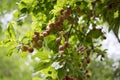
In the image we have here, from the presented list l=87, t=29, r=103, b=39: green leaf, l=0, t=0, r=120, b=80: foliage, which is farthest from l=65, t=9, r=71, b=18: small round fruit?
l=87, t=29, r=103, b=39: green leaf

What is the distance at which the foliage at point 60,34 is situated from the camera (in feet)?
4.56

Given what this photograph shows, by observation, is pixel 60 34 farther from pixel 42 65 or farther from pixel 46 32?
pixel 42 65

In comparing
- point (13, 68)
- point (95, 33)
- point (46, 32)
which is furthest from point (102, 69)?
point (46, 32)

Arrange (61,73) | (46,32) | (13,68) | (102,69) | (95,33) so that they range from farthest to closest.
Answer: (13,68)
(102,69)
(95,33)
(46,32)
(61,73)

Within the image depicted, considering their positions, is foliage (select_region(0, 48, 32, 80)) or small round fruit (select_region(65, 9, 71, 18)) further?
foliage (select_region(0, 48, 32, 80))

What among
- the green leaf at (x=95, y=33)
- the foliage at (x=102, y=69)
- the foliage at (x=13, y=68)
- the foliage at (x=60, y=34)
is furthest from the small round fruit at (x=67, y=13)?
the foliage at (x=13, y=68)

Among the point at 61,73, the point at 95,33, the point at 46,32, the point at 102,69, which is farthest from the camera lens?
the point at 102,69

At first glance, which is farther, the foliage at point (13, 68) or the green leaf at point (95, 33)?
the foliage at point (13, 68)

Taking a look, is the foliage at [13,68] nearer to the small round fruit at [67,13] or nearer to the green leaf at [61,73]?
the small round fruit at [67,13]

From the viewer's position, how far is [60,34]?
149cm

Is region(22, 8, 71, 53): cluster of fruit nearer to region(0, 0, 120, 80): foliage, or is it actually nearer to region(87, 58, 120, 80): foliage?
region(0, 0, 120, 80): foliage

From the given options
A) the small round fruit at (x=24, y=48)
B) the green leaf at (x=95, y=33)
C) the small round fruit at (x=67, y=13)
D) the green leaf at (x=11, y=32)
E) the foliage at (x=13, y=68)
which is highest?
the foliage at (x=13, y=68)

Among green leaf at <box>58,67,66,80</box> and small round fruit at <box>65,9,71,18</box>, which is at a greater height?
small round fruit at <box>65,9,71,18</box>

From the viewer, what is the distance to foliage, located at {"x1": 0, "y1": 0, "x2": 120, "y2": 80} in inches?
54.7
